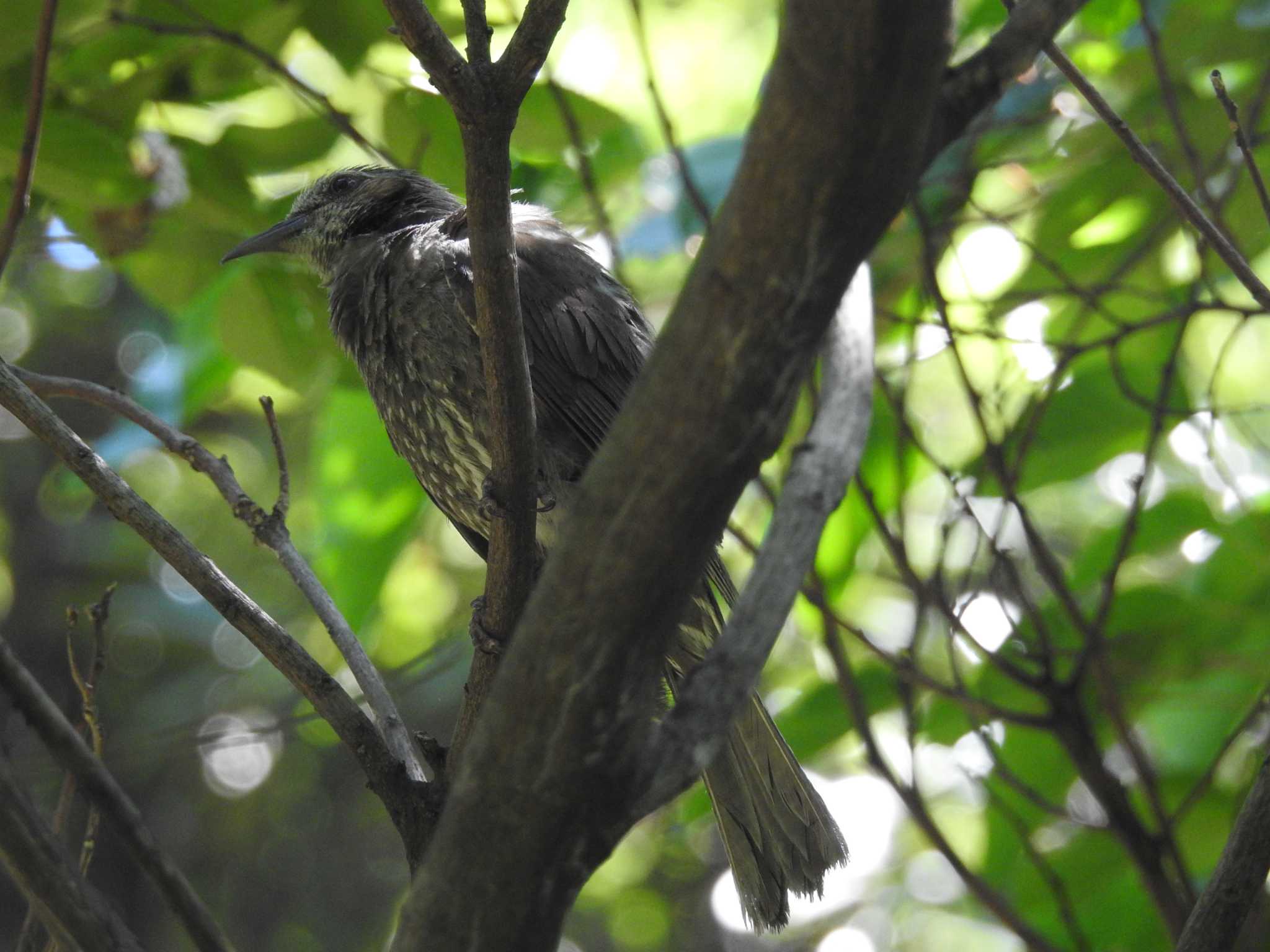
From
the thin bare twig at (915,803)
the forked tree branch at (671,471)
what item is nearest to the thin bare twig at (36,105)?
the forked tree branch at (671,471)

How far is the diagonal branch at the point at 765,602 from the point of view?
127 centimetres

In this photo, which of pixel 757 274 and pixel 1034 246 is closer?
pixel 757 274

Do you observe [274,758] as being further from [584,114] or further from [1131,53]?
[1131,53]

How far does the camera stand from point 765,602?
1.32 m

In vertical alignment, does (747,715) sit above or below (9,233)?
below

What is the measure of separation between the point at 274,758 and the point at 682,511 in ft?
22.8

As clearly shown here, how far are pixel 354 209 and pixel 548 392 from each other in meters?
1.12

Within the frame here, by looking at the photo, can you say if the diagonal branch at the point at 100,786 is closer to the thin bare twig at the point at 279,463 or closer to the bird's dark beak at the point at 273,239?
the thin bare twig at the point at 279,463

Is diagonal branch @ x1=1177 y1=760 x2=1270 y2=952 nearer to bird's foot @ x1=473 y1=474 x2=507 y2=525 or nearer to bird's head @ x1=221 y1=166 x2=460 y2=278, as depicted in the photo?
bird's foot @ x1=473 y1=474 x2=507 y2=525

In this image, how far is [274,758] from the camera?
760 cm

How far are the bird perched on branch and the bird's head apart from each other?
0.53 feet

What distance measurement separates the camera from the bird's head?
3498mm

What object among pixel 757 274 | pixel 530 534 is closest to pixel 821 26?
pixel 757 274

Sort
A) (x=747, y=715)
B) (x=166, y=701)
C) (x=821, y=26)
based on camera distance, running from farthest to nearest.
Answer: (x=166, y=701), (x=747, y=715), (x=821, y=26)
